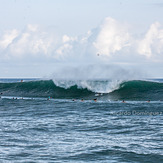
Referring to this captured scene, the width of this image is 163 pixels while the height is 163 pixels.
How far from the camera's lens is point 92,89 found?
51594 mm

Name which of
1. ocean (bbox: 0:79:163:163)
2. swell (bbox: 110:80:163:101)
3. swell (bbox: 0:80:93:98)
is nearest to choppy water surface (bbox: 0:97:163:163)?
ocean (bbox: 0:79:163:163)

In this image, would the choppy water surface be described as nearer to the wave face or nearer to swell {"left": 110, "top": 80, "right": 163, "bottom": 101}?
swell {"left": 110, "top": 80, "right": 163, "bottom": 101}

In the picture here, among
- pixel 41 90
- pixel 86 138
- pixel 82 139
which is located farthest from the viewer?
pixel 41 90

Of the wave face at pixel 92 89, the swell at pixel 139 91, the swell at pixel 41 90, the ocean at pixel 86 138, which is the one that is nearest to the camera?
the ocean at pixel 86 138

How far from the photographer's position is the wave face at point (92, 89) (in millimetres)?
46125

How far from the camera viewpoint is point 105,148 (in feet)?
48.5

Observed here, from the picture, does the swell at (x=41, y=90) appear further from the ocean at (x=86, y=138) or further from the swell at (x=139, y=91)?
the ocean at (x=86, y=138)

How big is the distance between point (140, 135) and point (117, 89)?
107 feet

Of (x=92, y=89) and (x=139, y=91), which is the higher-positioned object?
(x=92, y=89)

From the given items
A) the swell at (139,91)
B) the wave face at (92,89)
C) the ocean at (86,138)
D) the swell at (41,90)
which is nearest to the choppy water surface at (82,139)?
the ocean at (86,138)

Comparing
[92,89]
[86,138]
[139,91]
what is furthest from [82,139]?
[92,89]

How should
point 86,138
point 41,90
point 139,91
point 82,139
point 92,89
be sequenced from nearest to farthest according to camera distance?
point 82,139
point 86,138
point 139,91
point 92,89
point 41,90

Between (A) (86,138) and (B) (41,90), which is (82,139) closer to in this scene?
(A) (86,138)

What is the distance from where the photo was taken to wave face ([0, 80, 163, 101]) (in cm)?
4612
